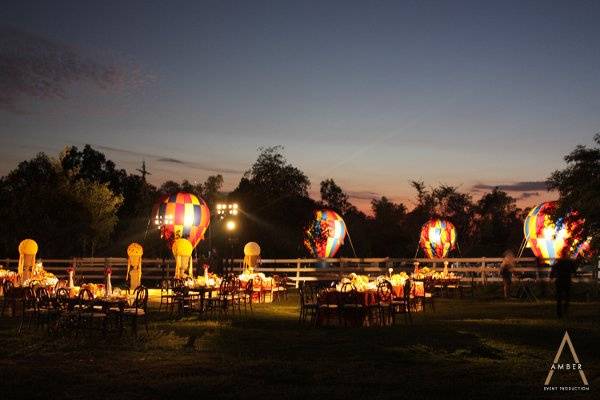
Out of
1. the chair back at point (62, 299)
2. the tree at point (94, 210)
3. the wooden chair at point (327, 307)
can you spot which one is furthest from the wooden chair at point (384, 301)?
the tree at point (94, 210)

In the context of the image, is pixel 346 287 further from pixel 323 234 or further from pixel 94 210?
pixel 94 210

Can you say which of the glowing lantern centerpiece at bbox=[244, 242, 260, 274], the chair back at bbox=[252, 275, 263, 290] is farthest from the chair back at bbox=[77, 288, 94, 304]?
the glowing lantern centerpiece at bbox=[244, 242, 260, 274]

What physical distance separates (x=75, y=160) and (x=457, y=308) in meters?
52.9

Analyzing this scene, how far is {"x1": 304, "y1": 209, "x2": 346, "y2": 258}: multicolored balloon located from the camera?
39.0m

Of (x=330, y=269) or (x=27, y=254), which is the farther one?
(x=330, y=269)

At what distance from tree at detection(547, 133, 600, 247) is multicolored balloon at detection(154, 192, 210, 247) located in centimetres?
1860

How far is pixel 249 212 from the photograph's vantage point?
4066cm

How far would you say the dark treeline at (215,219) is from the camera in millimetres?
40906

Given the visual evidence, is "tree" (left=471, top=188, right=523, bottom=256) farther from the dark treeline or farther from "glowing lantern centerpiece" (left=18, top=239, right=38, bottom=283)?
"glowing lantern centerpiece" (left=18, top=239, right=38, bottom=283)

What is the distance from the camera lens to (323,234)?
128 feet

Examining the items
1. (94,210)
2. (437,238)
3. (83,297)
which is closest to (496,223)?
(437,238)

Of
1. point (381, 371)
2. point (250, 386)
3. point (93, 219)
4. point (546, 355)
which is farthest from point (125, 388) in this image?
point (93, 219)

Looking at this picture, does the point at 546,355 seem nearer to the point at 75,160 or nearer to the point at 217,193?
the point at 217,193

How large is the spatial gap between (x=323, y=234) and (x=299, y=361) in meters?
28.5
